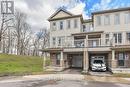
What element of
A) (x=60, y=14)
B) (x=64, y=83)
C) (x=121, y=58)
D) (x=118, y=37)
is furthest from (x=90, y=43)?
(x=64, y=83)

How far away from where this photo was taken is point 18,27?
2357 inches

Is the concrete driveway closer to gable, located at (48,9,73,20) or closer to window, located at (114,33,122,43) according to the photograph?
window, located at (114,33,122,43)

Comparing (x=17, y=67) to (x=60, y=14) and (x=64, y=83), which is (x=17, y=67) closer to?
(x=60, y=14)

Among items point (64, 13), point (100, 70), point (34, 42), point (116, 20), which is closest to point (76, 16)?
point (64, 13)

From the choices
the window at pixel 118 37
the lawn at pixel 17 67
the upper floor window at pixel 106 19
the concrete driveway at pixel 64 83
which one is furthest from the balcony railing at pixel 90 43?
the concrete driveway at pixel 64 83

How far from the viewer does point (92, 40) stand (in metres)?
28.8

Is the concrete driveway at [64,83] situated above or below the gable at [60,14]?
below

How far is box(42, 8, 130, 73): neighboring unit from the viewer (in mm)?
25109

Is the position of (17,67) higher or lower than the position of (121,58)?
lower

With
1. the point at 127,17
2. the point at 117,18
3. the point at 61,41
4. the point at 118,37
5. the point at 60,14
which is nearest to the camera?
the point at 127,17

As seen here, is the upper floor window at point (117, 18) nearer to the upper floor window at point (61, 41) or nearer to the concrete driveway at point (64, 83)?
the upper floor window at point (61, 41)

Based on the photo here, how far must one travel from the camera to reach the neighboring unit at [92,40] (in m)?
25.1

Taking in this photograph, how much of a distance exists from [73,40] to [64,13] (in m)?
6.33

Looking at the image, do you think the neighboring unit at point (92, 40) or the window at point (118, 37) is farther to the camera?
the window at point (118, 37)
